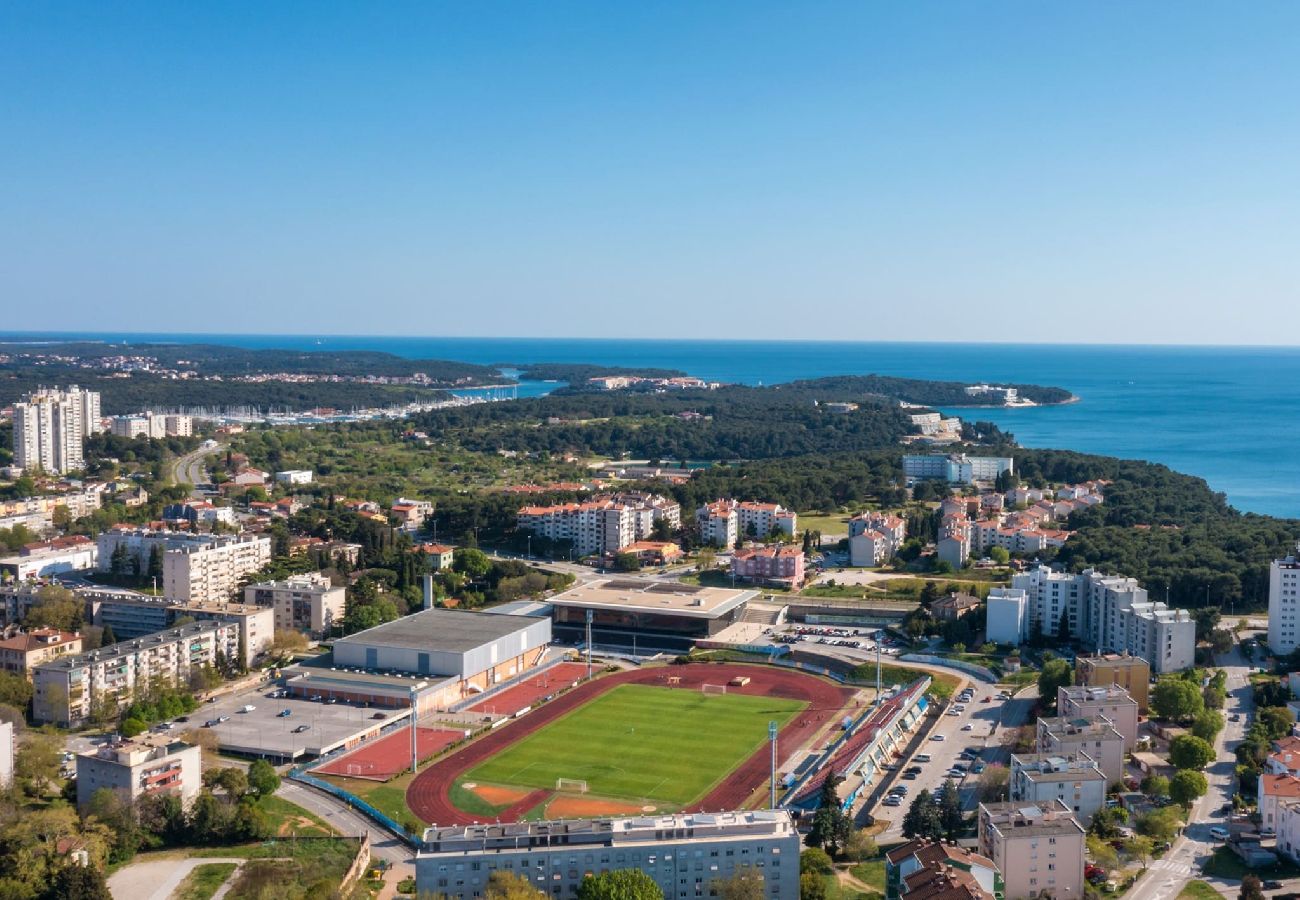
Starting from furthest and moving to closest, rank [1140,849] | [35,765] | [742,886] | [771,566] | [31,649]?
1. [771,566]
2. [31,649]
3. [35,765]
4. [1140,849]
5. [742,886]

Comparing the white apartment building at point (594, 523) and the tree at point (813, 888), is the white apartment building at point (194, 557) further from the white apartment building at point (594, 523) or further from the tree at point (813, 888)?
the tree at point (813, 888)

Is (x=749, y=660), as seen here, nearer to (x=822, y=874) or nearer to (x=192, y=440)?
(x=822, y=874)

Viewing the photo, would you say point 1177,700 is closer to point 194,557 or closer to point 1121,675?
point 1121,675

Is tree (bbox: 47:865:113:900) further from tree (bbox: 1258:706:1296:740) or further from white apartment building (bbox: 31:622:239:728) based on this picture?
tree (bbox: 1258:706:1296:740)

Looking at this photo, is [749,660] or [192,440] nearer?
[749,660]

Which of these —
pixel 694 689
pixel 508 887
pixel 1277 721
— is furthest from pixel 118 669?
pixel 1277 721

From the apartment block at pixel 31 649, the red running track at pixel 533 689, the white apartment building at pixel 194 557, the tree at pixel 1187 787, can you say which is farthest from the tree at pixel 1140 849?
the white apartment building at pixel 194 557

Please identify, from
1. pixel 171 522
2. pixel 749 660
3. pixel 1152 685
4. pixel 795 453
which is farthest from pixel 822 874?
pixel 795 453
